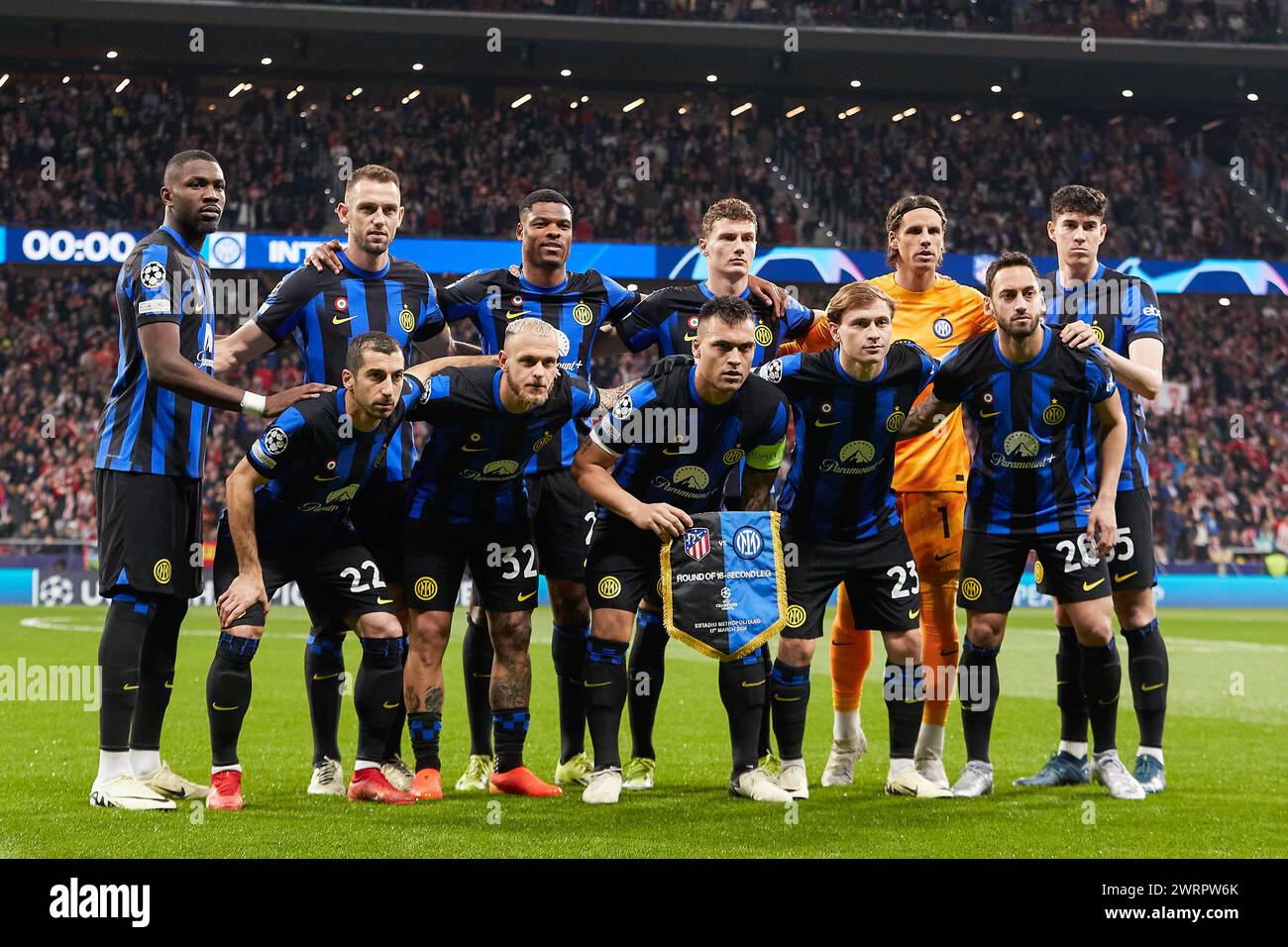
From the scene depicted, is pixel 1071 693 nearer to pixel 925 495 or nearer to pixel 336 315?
pixel 925 495

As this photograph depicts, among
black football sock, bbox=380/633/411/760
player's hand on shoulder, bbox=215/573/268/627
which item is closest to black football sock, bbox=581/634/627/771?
black football sock, bbox=380/633/411/760

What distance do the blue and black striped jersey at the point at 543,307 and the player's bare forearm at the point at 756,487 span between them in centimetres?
76

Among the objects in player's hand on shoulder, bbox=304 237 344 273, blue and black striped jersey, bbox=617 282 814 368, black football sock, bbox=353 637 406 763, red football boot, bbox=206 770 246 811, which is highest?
player's hand on shoulder, bbox=304 237 344 273

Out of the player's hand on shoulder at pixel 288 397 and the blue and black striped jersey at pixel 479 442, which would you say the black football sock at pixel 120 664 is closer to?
the player's hand on shoulder at pixel 288 397

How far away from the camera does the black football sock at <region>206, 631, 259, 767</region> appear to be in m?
5.67

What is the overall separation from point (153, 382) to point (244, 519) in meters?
0.67

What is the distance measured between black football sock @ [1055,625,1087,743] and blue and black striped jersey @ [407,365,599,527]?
251cm

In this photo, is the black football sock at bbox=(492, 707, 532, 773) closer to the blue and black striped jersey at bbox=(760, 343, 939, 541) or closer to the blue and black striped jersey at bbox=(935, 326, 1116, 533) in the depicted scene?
the blue and black striped jersey at bbox=(760, 343, 939, 541)

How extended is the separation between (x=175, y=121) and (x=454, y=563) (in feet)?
77.1

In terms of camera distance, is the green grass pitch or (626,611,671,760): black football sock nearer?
the green grass pitch

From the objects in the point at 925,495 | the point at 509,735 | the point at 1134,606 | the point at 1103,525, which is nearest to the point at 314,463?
the point at 509,735

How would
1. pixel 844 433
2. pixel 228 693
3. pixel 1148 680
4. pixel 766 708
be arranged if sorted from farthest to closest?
1. pixel 766 708
2. pixel 1148 680
3. pixel 844 433
4. pixel 228 693

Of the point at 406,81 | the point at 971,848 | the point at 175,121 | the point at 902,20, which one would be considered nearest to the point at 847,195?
the point at 902,20

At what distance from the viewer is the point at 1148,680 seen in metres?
6.74
